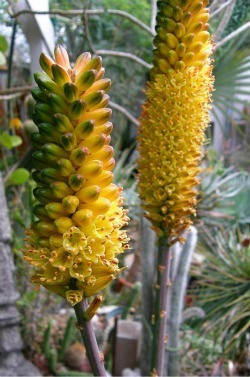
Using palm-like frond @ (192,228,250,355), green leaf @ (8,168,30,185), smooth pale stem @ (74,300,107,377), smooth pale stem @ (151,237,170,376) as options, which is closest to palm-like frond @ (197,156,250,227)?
palm-like frond @ (192,228,250,355)

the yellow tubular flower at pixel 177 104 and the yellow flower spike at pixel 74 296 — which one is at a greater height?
the yellow tubular flower at pixel 177 104

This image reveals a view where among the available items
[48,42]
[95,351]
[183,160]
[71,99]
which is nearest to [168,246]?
[183,160]

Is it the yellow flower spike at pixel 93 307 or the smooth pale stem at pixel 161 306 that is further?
the smooth pale stem at pixel 161 306

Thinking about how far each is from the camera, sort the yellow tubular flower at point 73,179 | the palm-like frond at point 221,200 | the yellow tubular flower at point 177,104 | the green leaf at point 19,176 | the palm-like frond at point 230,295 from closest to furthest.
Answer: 1. the yellow tubular flower at point 73,179
2. the yellow tubular flower at point 177,104
3. the palm-like frond at point 230,295
4. the green leaf at point 19,176
5. the palm-like frond at point 221,200

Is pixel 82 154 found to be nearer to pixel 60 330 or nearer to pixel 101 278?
pixel 101 278

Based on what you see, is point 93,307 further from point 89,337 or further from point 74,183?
point 74,183

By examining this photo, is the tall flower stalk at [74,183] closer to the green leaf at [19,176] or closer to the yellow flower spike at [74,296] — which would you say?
the yellow flower spike at [74,296]

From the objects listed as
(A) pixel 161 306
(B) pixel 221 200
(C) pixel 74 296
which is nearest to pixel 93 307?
(C) pixel 74 296

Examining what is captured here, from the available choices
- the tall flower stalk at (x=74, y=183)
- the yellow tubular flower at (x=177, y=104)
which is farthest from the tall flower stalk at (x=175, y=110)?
the tall flower stalk at (x=74, y=183)

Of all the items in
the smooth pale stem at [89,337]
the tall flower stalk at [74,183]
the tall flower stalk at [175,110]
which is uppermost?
the tall flower stalk at [175,110]
